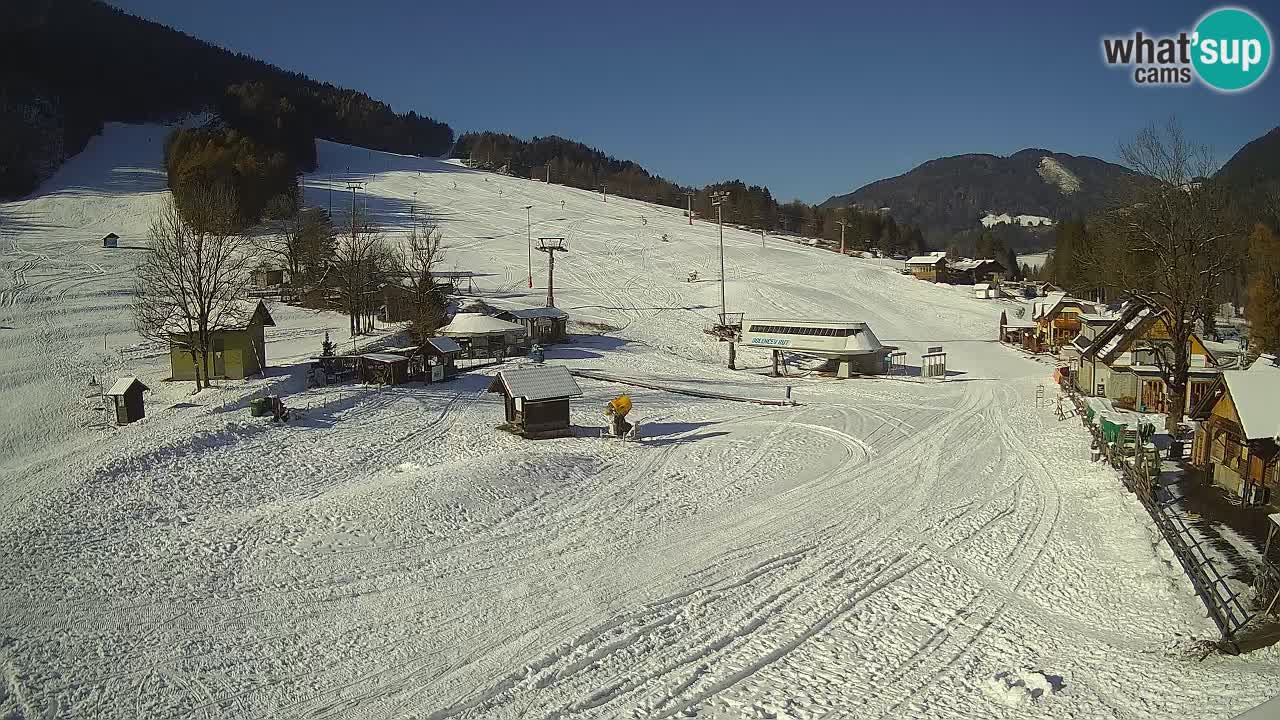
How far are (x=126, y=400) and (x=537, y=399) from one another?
38.6 feet

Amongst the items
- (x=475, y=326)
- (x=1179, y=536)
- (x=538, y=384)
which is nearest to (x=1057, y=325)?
(x=475, y=326)

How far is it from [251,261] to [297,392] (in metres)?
38.6

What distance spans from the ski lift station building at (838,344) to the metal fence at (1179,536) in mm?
14199

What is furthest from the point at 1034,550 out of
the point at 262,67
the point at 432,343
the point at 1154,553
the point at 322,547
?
the point at 262,67

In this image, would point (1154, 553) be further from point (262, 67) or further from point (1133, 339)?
point (262, 67)

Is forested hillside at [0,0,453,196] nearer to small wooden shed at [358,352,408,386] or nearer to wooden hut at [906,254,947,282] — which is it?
small wooden shed at [358,352,408,386]

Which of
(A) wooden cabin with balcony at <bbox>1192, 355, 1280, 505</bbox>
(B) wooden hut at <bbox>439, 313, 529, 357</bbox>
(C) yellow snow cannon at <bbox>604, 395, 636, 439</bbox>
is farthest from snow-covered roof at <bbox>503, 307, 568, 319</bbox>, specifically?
(A) wooden cabin with balcony at <bbox>1192, 355, 1280, 505</bbox>

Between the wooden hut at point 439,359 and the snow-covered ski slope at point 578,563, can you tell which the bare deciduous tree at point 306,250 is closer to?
the snow-covered ski slope at point 578,563

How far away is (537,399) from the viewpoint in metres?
24.1

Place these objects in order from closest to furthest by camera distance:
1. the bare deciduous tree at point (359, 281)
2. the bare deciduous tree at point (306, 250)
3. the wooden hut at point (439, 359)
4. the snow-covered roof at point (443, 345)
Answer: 1. the wooden hut at point (439, 359)
2. the snow-covered roof at point (443, 345)
3. the bare deciduous tree at point (359, 281)
4. the bare deciduous tree at point (306, 250)

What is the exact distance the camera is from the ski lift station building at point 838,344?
38.5m

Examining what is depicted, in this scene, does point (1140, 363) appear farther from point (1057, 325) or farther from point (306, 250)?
point (306, 250)

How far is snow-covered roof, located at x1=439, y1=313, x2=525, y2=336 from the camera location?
38.2 metres

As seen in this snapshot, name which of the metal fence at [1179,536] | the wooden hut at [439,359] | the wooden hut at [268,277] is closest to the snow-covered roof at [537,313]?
the wooden hut at [439,359]
